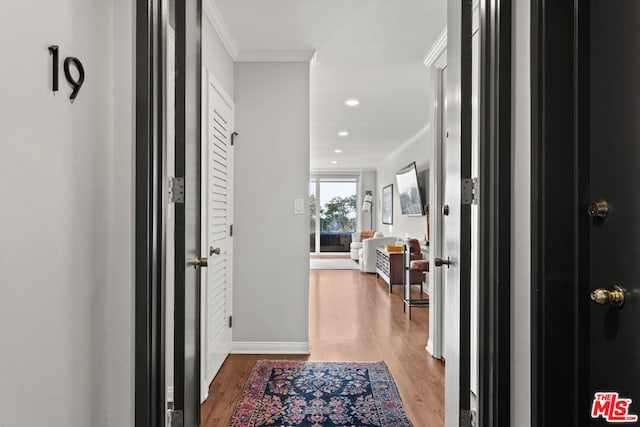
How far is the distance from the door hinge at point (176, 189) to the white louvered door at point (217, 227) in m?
0.90

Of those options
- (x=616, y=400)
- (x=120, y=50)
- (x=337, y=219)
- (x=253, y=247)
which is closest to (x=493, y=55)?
(x=616, y=400)

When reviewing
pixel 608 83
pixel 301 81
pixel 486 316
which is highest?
pixel 301 81

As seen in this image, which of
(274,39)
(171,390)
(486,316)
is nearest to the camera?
(486,316)

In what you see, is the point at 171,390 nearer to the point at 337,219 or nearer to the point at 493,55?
the point at 493,55

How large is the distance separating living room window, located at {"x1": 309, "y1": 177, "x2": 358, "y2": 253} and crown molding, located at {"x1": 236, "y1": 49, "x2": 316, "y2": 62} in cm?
832

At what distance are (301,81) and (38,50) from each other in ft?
8.06

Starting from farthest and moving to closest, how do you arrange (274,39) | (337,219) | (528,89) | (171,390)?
(337,219) < (274,39) < (171,390) < (528,89)

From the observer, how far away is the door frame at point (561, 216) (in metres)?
1.14

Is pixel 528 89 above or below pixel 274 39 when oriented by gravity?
below

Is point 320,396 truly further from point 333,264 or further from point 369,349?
point 333,264

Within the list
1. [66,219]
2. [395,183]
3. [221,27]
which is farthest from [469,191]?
[395,183]

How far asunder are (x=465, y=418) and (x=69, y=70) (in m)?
1.80

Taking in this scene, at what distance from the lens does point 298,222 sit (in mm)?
3340

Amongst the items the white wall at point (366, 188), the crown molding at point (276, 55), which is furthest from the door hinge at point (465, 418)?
the white wall at point (366, 188)
